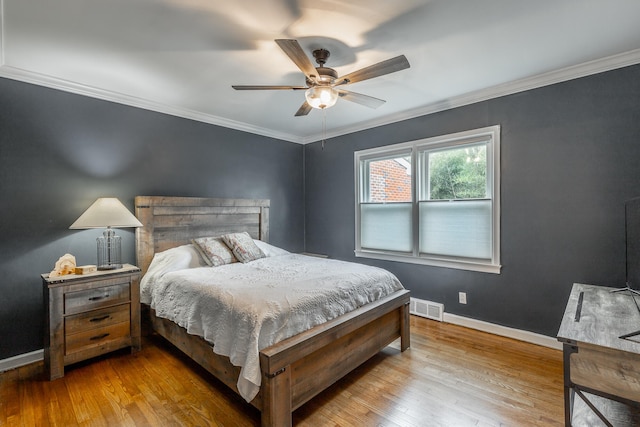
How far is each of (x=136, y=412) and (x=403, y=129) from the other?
3885 millimetres

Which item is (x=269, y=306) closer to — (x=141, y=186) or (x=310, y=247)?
(x=141, y=186)

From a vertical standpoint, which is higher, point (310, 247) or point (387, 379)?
point (310, 247)

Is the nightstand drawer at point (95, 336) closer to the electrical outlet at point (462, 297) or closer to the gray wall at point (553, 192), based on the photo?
the gray wall at point (553, 192)

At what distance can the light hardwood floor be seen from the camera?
6.21 ft

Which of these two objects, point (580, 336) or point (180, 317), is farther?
point (180, 317)

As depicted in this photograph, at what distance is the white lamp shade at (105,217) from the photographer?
2574 millimetres

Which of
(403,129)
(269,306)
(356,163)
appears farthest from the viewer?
(356,163)

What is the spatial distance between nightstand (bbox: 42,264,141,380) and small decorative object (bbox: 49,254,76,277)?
73 mm

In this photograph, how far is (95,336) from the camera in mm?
2564

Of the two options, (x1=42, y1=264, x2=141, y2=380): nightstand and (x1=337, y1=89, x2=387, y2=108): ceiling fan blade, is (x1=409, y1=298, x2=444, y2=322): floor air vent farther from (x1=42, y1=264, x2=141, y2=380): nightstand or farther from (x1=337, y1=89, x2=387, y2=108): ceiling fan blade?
(x1=42, y1=264, x2=141, y2=380): nightstand

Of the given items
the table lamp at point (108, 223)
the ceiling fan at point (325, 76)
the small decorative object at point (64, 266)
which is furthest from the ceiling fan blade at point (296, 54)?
the small decorative object at point (64, 266)

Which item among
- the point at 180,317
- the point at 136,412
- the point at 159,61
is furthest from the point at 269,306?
the point at 159,61

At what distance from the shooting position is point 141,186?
131 inches

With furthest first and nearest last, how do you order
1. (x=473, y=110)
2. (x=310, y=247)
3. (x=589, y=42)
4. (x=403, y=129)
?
(x=310, y=247) → (x=403, y=129) → (x=473, y=110) → (x=589, y=42)
